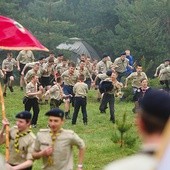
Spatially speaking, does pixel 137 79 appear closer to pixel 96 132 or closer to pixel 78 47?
pixel 96 132

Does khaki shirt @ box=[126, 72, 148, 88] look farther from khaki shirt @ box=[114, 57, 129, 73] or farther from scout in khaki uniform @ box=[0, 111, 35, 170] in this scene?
scout in khaki uniform @ box=[0, 111, 35, 170]

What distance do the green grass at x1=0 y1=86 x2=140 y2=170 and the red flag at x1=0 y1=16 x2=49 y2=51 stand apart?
8.30ft

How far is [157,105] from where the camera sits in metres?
2.78

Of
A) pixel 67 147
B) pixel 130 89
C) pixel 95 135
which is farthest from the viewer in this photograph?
pixel 130 89

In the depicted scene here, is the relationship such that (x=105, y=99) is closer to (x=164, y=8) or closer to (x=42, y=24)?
(x=42, y=24)

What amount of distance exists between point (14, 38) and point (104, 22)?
133 feet

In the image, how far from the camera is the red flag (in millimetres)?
11594

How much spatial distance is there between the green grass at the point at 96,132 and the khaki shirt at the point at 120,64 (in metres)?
1.32

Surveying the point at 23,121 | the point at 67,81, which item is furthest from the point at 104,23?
the point at 23,121

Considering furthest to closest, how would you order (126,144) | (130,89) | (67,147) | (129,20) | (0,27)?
(129,20) < (130,89) < (126,144) < (0,27) < (67,147)

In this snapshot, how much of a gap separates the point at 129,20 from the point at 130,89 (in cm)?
2261

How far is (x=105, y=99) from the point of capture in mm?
19328

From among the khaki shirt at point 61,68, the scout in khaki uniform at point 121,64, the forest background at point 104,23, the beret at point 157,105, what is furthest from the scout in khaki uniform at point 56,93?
the forest background at point 104,23

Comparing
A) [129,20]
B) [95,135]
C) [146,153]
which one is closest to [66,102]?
[95,135]
